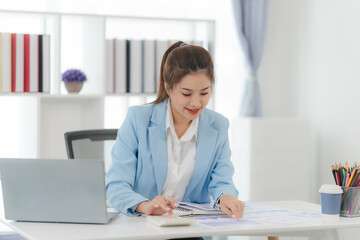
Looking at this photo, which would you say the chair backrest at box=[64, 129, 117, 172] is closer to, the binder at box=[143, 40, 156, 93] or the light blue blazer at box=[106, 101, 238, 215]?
the light blue blazer at box=[106, 101, 238, 215]

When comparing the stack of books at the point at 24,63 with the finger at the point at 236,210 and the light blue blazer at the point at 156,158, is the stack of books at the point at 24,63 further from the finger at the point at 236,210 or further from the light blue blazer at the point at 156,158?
the finger at the point at 236,210

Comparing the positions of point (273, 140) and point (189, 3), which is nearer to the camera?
point (273, 140)

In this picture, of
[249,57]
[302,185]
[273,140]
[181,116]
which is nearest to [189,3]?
[249,57]

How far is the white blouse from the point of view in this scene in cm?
211

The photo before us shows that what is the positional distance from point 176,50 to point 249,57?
2321 mm

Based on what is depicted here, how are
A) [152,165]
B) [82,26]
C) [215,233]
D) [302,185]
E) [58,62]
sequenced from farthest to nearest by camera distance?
[302,185]
[82,26]
[58,62]
[152,165]
[215,233]

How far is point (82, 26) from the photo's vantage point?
384cm

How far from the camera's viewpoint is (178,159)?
2.12m

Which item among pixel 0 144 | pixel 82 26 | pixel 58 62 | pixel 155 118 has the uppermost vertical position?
pixel 82 26

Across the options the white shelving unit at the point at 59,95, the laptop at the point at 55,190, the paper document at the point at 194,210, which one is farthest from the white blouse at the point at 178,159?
the white shelving unit at the point at 59,95

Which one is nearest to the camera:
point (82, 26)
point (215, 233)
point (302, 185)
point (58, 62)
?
point (215, 233)

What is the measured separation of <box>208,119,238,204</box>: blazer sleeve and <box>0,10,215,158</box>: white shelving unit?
159cm

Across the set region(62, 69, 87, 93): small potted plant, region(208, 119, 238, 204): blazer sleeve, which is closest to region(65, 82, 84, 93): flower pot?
region(62, 69, 87, 93): small potted plant

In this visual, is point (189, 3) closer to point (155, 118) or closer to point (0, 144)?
point (0, 144)
